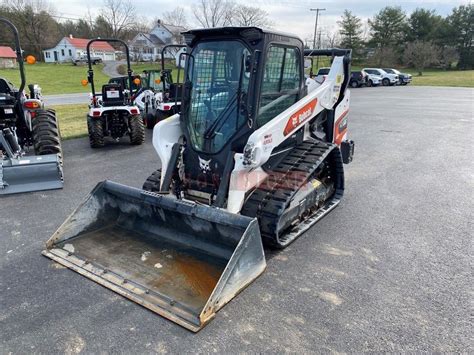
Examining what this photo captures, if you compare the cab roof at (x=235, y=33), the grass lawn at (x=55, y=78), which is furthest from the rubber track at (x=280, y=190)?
the grass lawn at (x=55, y=78)

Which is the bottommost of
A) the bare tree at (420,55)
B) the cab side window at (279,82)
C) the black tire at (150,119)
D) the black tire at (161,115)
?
the black tire at (150,119)

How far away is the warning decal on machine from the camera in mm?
4176

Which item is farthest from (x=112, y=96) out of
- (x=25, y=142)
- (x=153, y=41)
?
(x=153, y=41)

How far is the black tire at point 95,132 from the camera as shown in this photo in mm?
8695

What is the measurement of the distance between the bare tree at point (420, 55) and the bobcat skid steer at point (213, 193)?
49849 mm

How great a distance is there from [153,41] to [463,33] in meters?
54.8

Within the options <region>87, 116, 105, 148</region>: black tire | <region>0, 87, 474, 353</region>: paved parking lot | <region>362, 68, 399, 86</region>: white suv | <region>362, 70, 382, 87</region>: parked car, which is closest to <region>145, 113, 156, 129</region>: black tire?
<region>87, 116, 105, 148</region>: black tire

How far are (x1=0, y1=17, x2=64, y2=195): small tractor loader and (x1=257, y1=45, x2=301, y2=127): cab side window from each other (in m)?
3.92

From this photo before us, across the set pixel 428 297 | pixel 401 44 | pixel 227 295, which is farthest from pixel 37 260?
pixel 401 44

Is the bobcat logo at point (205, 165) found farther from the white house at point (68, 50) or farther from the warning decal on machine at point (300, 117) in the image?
the white house at point (68, 50)

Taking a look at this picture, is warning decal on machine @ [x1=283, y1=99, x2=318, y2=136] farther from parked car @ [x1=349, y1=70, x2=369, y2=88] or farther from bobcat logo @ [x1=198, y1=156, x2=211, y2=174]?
parked car @ [x1=349, y1=70, x2=369, y2=88]

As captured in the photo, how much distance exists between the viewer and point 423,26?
55.4 m

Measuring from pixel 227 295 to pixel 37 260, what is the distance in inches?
84.6

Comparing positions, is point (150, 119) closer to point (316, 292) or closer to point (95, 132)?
point (95, 132)
